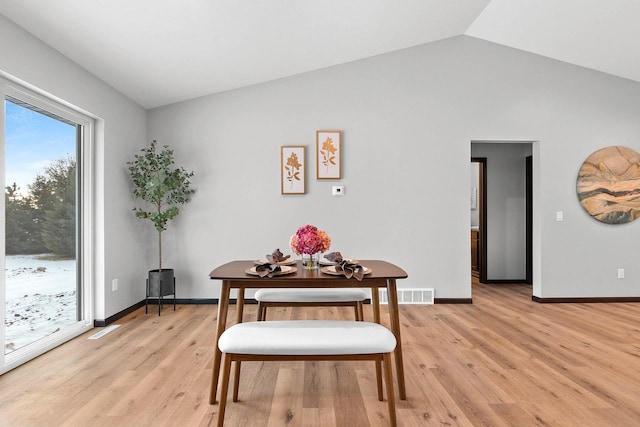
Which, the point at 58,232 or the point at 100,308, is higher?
the point at 58,232

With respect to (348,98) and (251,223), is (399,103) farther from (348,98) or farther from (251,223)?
(251,223)

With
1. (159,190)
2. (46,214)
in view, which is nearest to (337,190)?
(159,190)

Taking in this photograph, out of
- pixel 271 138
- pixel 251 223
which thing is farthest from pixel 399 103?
pixel 251 223

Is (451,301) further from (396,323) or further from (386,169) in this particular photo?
(396,323)

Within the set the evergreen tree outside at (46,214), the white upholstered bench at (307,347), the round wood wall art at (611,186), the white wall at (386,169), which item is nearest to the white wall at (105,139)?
the evergreen tree outside at (46,214)

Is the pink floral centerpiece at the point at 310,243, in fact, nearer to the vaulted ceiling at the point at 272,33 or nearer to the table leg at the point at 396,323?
the table leg at the point at 396,323

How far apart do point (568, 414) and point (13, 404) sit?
2.94m

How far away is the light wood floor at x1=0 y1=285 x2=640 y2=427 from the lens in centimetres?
189

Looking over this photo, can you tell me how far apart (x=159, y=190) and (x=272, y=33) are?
195 cm

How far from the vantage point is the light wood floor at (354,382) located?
189 cm

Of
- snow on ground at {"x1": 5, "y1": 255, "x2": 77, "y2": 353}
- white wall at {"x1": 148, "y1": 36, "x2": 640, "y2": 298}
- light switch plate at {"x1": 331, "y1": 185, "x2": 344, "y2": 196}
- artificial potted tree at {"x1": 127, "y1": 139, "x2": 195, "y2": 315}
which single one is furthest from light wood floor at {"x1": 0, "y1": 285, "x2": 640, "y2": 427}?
light switch plate at {"x1": 331, "y1": 185, "x2": 344, "y2": 196}

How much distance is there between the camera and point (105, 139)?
361cm

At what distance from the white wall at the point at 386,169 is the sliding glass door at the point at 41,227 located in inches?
45.0

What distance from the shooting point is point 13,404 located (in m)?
2.02
